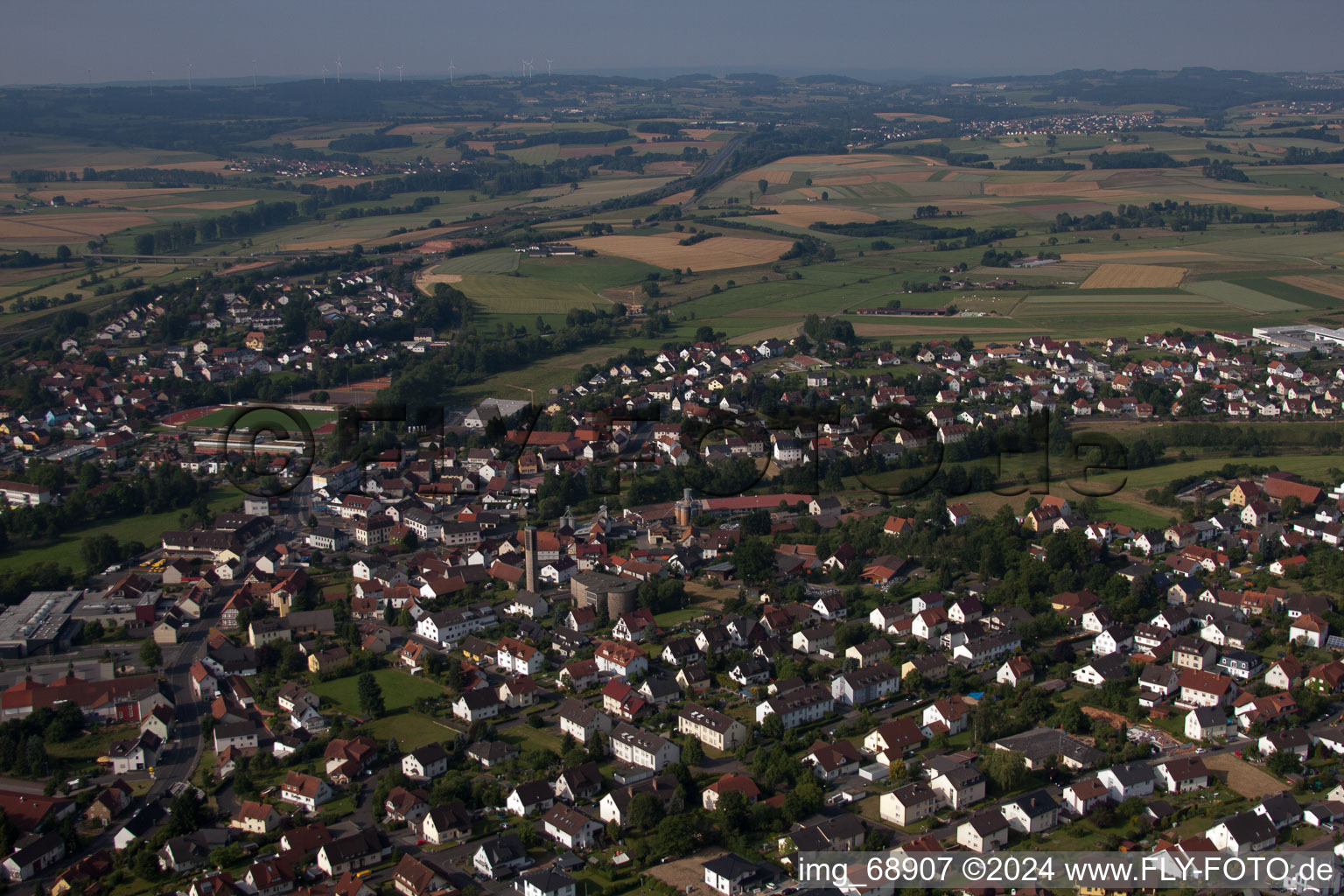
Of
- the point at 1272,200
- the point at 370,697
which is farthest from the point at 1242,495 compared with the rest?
the point at 1272,200

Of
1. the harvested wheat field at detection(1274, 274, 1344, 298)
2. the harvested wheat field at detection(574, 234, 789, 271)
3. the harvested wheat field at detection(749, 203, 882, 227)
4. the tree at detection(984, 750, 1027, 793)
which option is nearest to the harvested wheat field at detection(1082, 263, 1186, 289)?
the harvested wheat field at detection(1274, 274, 1344, 298)

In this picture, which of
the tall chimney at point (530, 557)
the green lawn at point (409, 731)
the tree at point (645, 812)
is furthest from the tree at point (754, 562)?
the tree at point (645, 812)

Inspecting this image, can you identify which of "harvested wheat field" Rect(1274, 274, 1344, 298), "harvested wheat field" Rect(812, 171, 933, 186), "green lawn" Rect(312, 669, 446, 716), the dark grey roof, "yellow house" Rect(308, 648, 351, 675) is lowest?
"green lawn" Rect(312, 669, 446, 716)

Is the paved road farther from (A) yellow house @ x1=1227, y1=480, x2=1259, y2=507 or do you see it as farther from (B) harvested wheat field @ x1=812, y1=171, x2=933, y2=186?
(B) harvested wheat field @ x1=812, y1=171, x2=933, y2=186

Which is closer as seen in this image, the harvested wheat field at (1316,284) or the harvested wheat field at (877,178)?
the harvested wheat field at (1316,284)

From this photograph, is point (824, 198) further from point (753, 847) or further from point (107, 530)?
point (753, 847)

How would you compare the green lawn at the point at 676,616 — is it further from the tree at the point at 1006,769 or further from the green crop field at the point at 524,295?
the green crop field at the point at 524,295
